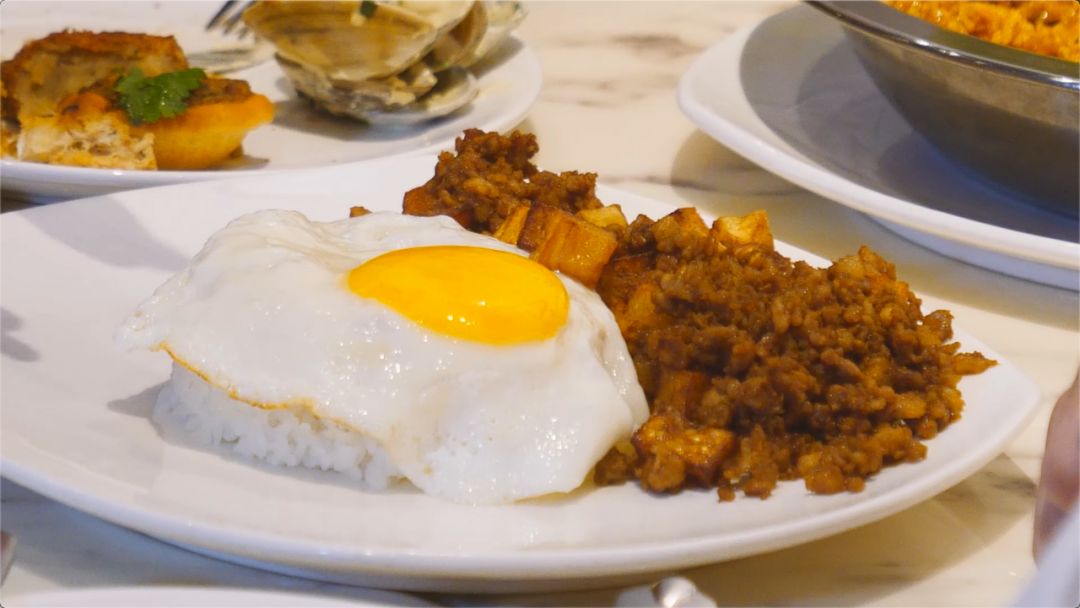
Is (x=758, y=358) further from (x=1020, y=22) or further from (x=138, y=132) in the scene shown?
(x=138, y=132)

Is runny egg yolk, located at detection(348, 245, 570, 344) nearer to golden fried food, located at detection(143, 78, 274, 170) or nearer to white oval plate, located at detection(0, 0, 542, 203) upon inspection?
white oval plate, located at detection(0, 0, 542, 203)

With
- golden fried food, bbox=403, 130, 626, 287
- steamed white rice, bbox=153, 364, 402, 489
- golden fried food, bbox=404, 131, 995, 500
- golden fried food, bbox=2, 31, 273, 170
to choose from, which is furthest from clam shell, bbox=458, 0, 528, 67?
steamed white rice, bbox=153, 364, 402, 489

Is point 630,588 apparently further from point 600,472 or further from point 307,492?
point 307,492

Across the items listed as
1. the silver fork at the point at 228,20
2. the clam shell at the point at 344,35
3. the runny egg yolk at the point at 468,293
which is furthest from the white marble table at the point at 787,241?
the silver fork at the point at 228,20

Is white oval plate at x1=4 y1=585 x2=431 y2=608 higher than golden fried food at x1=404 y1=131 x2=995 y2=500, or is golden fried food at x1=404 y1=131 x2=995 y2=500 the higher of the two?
white oval plate at x1=4 y1=585 x2=431 y2=608

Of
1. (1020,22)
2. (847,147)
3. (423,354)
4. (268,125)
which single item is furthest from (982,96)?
(268,125)

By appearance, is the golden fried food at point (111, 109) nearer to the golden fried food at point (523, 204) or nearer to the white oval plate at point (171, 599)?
the golden fried food at point (523, 204)
